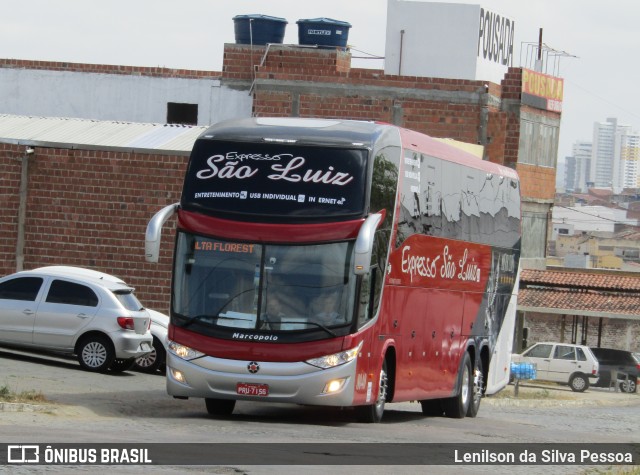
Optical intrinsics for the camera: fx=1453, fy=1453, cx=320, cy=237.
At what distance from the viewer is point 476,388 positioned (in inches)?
981

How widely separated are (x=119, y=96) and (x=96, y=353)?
2128cm

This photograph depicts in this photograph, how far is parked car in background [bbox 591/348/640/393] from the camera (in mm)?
50594

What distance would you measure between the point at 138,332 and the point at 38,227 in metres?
8.44

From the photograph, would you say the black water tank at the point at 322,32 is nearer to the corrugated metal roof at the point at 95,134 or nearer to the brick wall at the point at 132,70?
the brick wall at the point at 132,70

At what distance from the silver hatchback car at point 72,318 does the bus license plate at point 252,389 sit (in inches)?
279

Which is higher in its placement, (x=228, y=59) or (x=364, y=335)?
(x=228, y=59)

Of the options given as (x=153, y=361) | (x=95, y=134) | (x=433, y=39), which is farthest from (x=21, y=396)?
(x=433, y=39)

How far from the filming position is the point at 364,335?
60.6 feet

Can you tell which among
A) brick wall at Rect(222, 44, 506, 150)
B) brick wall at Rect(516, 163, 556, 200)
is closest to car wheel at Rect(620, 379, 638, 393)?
brick wall at Rect(516, 163, 556, 200)

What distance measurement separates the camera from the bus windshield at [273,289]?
1817 centimetres

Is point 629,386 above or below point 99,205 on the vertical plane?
below

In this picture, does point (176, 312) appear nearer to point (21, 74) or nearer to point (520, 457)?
point (520, 457)

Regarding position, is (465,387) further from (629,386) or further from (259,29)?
(629,386)

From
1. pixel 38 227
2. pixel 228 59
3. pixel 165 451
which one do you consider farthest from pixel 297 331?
pixel 228 59
